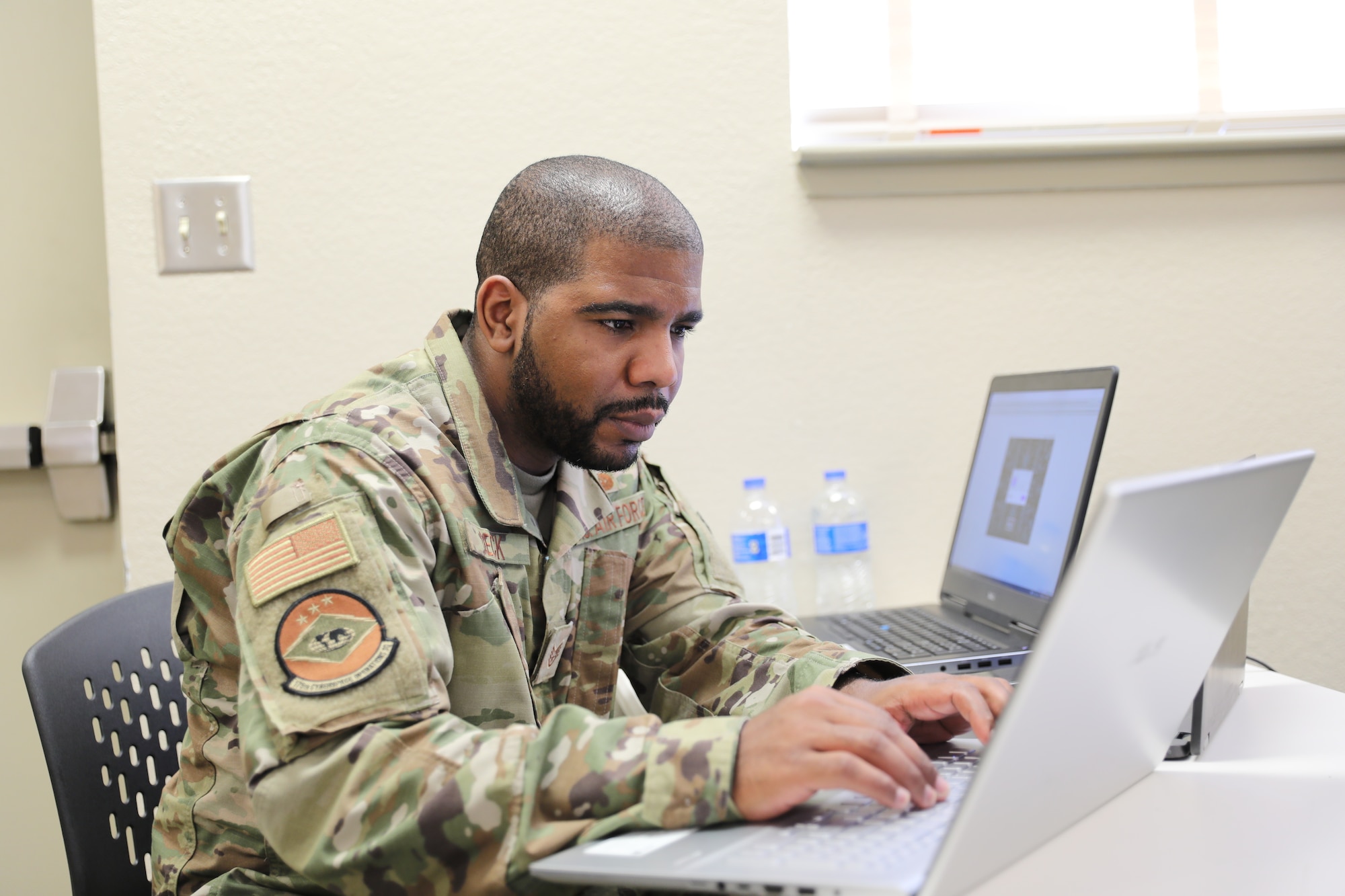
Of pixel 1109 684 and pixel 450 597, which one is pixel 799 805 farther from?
pixel 450 597

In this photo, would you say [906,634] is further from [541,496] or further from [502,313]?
[502,313]

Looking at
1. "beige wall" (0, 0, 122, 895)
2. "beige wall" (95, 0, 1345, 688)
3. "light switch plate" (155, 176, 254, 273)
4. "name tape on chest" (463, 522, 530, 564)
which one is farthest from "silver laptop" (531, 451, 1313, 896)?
"beige wall" (0, 0, 122, 895)

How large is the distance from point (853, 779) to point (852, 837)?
0.04 m

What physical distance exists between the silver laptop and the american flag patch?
0.27 m

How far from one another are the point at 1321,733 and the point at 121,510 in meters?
1.67

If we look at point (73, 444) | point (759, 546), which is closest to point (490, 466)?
point (759, 546)

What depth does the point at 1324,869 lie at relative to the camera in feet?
2.19

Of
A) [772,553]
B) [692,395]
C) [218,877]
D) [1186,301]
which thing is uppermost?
[1186,301]

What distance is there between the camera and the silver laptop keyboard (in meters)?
0.55

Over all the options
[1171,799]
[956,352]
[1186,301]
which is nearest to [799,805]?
[1171,799]

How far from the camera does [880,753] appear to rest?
0.65 m

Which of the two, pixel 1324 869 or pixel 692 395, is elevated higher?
pixel 692 395

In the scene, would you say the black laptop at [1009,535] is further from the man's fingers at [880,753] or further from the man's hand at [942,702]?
the man's fingers at [880,753]

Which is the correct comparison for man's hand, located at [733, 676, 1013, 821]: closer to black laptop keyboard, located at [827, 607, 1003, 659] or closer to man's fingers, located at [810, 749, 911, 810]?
man's fingers, located at [810, 749, 911, 810]
